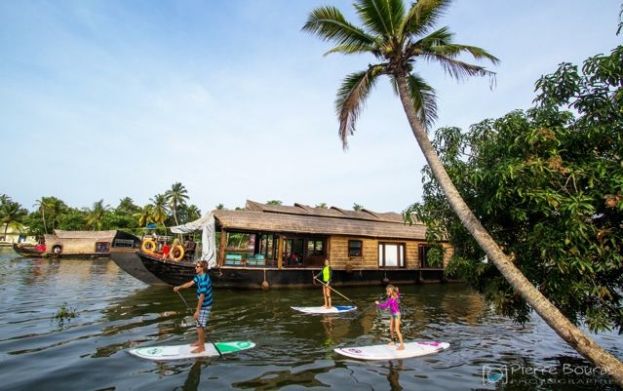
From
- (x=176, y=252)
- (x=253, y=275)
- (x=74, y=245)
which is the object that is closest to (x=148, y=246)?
(x=176, y=252)

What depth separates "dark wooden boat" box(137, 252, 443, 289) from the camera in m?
18.1

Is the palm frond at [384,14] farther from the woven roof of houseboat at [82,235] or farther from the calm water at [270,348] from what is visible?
the woven roof of houseboat at [82,235]

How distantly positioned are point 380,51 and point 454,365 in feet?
24.5

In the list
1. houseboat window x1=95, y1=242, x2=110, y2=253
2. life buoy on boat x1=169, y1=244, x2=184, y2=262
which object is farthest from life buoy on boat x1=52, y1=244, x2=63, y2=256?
life buoy on boat x1=169, y1=244, x2=184, y2=262

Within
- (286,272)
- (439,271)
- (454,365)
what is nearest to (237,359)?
(454,365)

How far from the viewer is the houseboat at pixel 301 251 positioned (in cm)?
1861

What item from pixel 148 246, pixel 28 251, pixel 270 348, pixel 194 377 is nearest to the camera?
pixel 194 377

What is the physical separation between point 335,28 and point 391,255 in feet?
56.7

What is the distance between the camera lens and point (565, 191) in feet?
20.9

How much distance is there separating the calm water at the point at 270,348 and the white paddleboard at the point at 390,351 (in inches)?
7.9

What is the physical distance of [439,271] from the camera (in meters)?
25.4

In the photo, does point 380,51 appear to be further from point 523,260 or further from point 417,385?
point 417,385

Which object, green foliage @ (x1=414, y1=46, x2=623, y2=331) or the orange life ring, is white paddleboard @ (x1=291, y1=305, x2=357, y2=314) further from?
the orange life ring

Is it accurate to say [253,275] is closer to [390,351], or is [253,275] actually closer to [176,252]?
[176,252]
